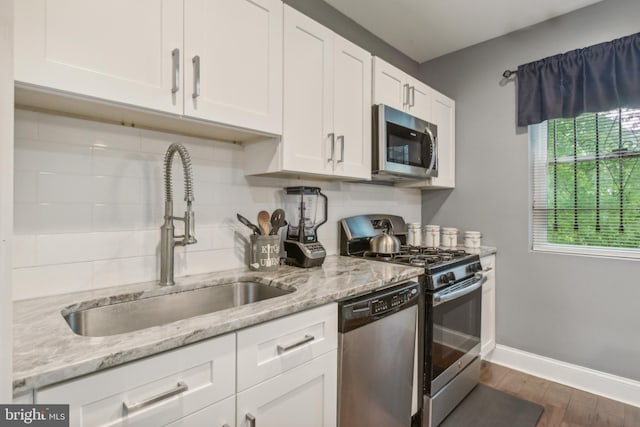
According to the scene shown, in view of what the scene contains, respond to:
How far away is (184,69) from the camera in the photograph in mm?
1192

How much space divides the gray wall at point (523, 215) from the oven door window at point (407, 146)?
2.27ft

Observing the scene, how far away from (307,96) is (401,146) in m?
0.84

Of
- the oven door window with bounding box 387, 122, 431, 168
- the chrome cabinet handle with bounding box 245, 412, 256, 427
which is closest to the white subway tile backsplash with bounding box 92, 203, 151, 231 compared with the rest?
the chrome cabinet handle with bounding box 245, 412, 256, 427

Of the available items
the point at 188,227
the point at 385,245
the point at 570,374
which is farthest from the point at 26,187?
the point at 570,374

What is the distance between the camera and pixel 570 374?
2277 mm

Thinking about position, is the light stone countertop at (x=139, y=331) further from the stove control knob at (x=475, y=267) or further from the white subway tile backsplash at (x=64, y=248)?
the stove control knob at (x=475, y=267)

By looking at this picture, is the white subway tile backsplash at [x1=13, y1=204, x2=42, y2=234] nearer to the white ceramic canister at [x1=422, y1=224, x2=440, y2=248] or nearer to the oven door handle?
the oven door handle

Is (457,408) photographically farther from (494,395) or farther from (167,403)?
(167,403)

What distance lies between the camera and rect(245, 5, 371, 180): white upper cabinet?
157 cm

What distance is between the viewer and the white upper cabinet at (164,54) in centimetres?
92

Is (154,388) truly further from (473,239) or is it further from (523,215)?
(523,215)

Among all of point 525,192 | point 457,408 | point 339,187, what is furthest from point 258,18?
point 457,408

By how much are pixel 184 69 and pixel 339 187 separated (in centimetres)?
133

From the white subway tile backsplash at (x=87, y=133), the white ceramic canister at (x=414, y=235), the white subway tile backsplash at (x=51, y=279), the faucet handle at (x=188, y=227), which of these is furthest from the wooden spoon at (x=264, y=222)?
the white ceramic canister at (x=414, y=235)
